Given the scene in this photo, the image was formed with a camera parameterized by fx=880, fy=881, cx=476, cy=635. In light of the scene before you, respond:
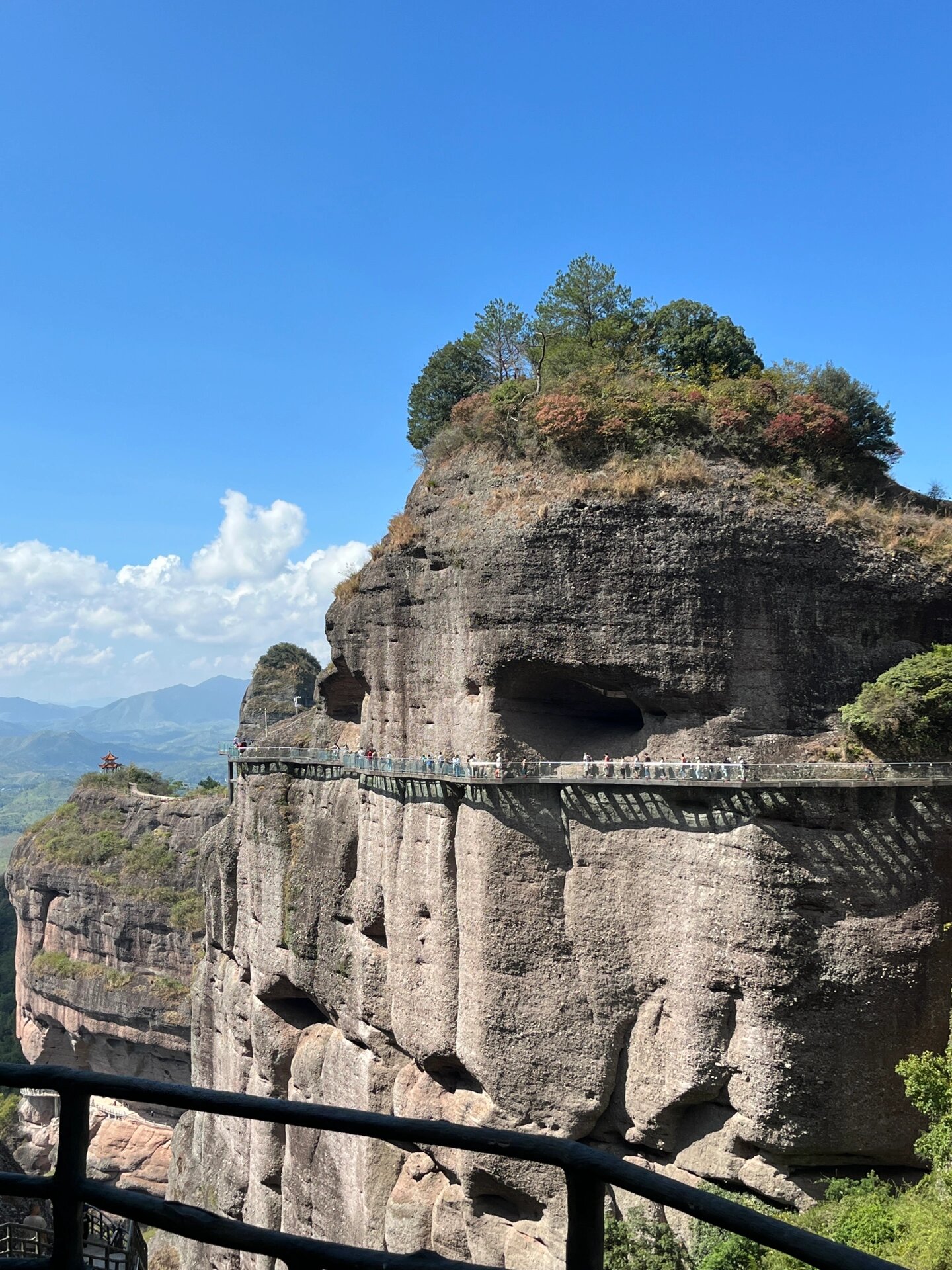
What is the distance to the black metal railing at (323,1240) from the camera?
2449 mm

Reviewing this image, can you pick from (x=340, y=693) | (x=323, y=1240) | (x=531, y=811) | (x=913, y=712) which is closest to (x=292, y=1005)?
(x=340, y=693)

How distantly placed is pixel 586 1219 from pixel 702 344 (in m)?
27.9

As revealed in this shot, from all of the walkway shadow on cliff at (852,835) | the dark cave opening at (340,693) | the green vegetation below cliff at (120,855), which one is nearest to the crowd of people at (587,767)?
the walkway shadow on cliff at (852,835)

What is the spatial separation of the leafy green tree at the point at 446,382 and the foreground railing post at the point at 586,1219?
106 feet

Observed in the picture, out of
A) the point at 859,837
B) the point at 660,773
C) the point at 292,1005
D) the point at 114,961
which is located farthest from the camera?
the point at 114,961

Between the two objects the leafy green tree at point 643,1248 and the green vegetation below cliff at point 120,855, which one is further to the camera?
the green vegetation below cliff at point 120,855

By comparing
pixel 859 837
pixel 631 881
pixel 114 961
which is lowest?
pixel 114 961

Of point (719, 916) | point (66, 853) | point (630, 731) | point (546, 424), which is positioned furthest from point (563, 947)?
point (66, 853)

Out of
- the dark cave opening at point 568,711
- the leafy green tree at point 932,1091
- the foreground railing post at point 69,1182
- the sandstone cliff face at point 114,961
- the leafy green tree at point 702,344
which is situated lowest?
the sandstone cliff face at point 114,961

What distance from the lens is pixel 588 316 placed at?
3112 cm

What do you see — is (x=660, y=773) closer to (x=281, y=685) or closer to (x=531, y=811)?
(x=531, y=811)

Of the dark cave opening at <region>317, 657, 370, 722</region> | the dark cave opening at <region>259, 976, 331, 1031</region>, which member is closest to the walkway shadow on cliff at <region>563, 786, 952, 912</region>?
the dark cave opening at <region>317, 657, 370, 722</region>

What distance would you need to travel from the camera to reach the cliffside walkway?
18828 millimetres

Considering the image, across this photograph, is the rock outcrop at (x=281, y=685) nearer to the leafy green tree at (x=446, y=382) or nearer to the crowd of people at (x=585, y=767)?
the leafy green tree at (x=446, y=382)
